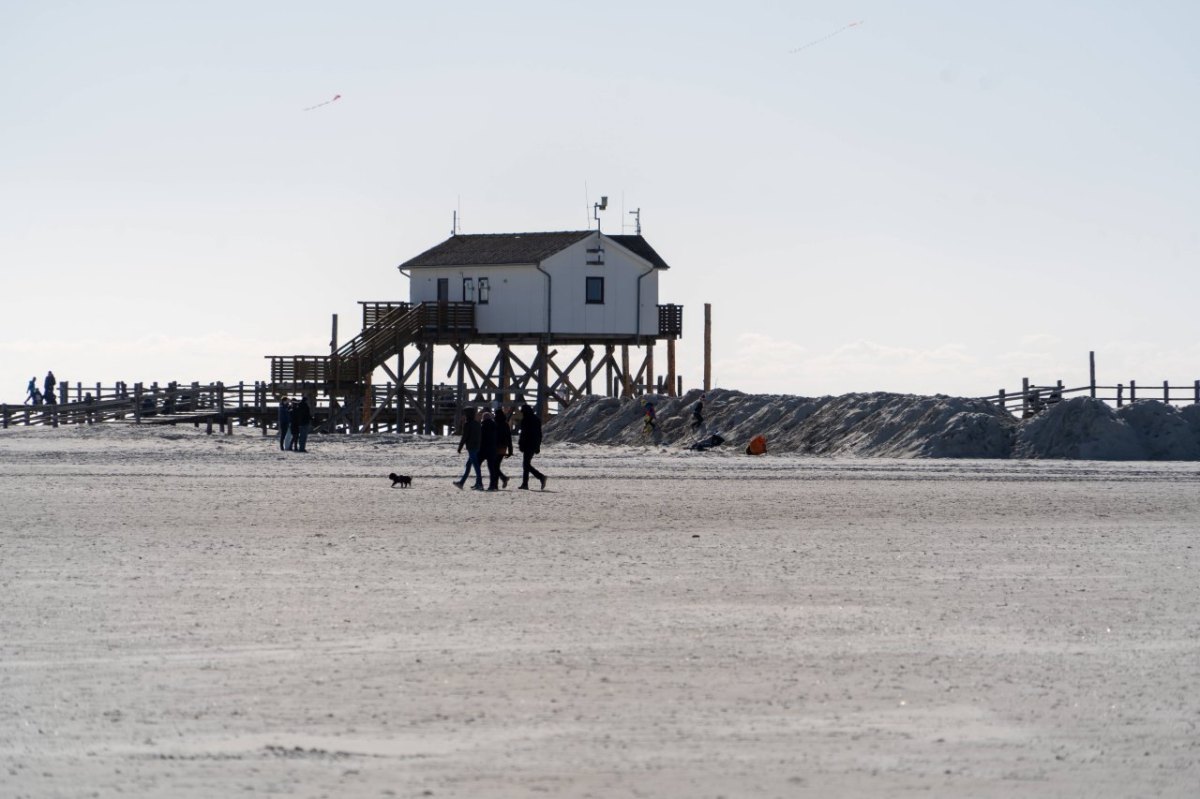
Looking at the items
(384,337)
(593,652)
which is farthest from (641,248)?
(593,652)

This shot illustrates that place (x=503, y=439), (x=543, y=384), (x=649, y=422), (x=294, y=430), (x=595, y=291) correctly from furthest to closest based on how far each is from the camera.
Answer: (x=543, y=384) < (x=595, y=291) < (x=649, y=422) < (x=294, y=430) < (x=503, y=439)

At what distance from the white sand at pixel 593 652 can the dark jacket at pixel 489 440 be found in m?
5.40

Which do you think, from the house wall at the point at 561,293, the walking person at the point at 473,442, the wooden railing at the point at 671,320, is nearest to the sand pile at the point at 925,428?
the house wall at the point at 561,293

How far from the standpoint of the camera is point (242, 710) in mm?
10633

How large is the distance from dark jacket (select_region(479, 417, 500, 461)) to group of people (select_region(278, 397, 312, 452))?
17.1 meters

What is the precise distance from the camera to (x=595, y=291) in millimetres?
70312

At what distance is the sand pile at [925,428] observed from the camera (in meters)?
51.3

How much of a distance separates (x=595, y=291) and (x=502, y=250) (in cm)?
389

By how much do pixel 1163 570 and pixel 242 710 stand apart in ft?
35.7

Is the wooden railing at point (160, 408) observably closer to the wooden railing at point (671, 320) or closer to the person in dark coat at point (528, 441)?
the wooden railing at point (671, 320)

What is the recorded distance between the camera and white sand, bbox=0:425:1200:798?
9352 millimetres

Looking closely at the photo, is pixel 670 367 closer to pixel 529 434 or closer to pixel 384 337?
pixel 384 337

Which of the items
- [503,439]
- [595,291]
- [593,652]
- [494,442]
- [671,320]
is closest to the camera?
[593,652]

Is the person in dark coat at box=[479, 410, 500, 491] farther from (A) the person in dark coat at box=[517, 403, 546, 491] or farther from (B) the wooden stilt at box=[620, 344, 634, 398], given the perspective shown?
(B) the wooden stilt at box=[620, 344, 634, 398]
